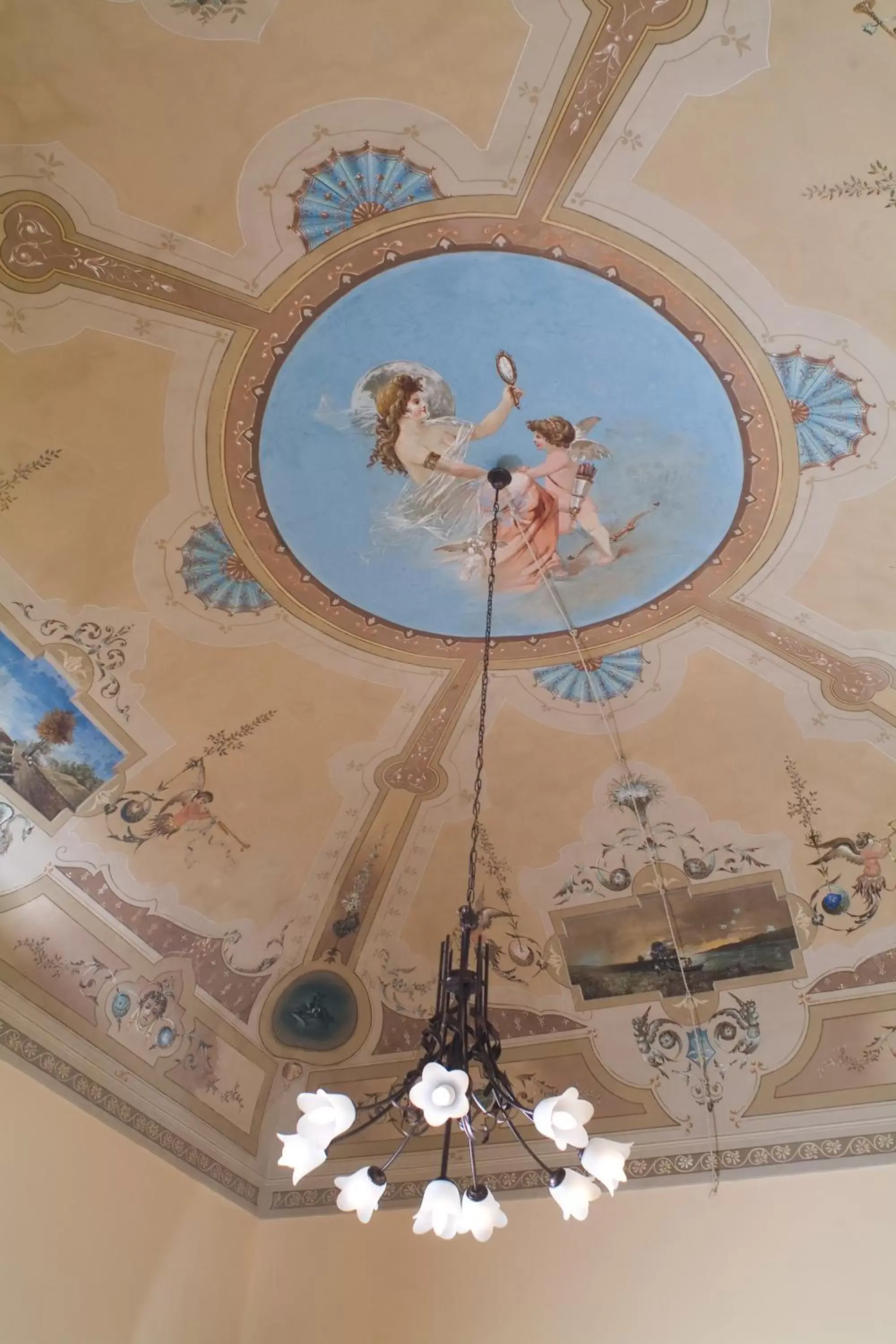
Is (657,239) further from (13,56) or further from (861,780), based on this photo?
(861,780)

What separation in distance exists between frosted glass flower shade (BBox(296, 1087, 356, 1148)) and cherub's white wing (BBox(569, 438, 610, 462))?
3930 mm

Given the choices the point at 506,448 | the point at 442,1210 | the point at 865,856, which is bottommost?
the point at 442,1210

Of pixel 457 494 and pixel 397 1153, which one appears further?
pixel 457 494

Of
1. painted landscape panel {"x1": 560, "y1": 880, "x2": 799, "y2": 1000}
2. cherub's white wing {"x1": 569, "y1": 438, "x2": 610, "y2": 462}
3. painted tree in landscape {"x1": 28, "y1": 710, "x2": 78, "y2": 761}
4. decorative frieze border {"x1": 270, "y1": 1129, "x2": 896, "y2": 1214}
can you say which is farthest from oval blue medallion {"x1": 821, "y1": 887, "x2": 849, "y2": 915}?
painted tree in landscape {"x1": 28, "y1": 710, "x2": 78, "y2": 761}

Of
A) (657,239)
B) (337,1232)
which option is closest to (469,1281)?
(337,1232)

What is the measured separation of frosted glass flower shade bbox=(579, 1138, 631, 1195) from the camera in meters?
4.30

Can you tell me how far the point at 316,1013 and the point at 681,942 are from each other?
331 centimetres

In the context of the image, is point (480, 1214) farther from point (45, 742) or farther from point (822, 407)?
point (822, 407)

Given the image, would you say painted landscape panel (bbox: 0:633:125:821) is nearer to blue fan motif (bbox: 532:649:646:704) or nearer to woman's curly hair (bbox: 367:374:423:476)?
woman's curly hair (bbox: 367:374:423:476)

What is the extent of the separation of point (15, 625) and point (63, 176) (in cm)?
281

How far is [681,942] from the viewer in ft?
27.9

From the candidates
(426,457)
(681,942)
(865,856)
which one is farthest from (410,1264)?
(426,457)

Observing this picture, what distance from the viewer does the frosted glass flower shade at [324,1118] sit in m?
4.36

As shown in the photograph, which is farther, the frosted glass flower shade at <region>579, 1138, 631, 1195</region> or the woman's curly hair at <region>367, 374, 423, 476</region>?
the woman's curly hair at <region>367, 374, 423, 476</region>
